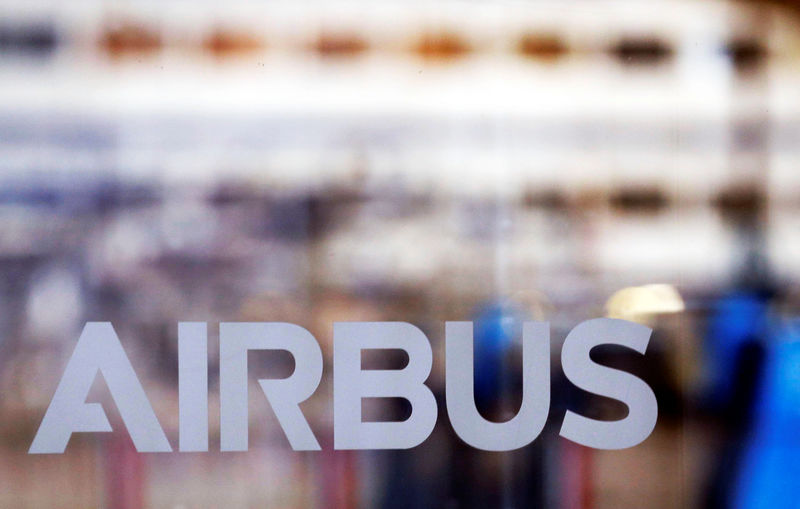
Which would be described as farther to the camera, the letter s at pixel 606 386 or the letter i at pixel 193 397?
the letter s at pixel 606 386

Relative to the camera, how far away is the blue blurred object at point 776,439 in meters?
2.89

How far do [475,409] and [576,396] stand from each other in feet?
1.07

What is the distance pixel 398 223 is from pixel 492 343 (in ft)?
1.57

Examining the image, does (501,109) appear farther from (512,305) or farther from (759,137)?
(759,137)

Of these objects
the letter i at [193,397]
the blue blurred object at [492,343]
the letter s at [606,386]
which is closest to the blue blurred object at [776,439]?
the letter s at [606,386]

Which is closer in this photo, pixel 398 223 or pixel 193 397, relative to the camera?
pixel 193 397

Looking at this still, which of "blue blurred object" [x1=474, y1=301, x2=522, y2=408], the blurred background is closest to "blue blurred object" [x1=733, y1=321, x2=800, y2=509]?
the blurred background

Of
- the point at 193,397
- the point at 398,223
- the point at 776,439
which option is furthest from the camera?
the point at 776,439

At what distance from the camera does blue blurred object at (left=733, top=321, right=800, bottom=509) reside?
289 cm

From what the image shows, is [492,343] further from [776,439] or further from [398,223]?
[776,439]

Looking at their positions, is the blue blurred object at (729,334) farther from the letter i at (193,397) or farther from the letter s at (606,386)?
the letter i at (193,397)

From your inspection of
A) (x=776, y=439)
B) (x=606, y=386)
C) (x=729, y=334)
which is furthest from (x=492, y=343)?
(x=776, y=439)

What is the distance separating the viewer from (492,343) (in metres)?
2.78

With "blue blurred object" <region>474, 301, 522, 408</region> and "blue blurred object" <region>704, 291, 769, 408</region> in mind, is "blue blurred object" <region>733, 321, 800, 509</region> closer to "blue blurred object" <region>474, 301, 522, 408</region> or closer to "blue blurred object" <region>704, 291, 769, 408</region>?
"blue blurred object" <region>704, 291, 769, 408</region>
